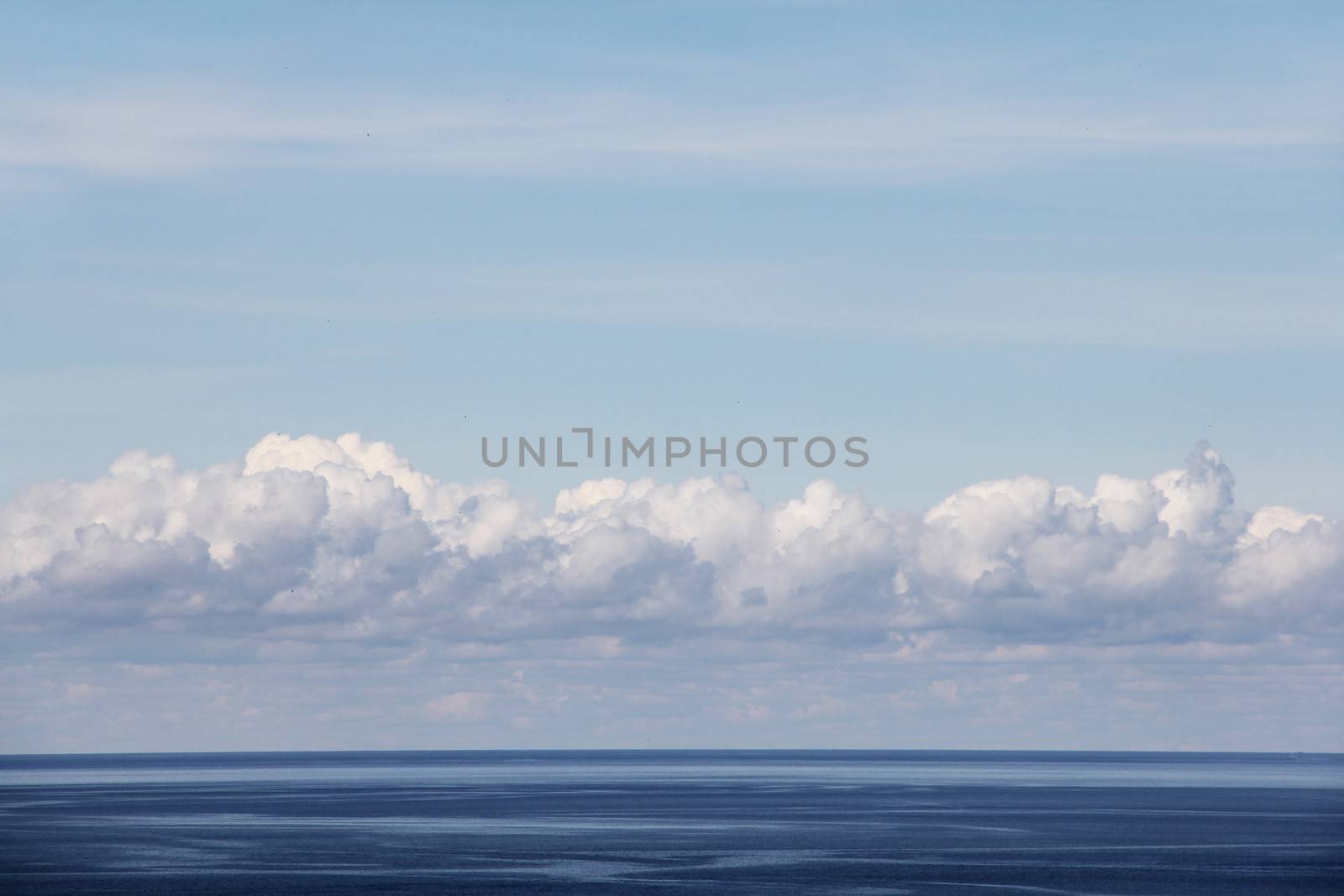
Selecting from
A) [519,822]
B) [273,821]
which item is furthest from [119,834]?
[519,822]

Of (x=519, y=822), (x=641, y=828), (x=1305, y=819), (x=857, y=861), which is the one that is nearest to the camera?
(x=857, y=861)

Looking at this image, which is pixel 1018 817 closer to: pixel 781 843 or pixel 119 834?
pixel 781 843

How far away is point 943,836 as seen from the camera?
15588cm

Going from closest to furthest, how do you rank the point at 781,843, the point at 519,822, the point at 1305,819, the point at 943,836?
the point at 781,843 < the point at 943,836 < the point at 519,822 < the point at 1305,819

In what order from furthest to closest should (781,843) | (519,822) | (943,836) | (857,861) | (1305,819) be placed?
(1305,819)
(519,822)
(943,836)
(781,843)
(857,861)

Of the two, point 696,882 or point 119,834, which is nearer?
point 696,882

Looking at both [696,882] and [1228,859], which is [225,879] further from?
[1228,859]

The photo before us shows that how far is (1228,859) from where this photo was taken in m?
129

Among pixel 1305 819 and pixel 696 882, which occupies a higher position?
pixel 696 882

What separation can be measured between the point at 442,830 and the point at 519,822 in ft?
54.0

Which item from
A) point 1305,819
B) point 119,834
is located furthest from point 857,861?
point 1305,819

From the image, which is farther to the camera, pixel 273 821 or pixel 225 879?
pixel 273 821

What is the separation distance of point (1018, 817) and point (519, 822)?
58614 millimetres

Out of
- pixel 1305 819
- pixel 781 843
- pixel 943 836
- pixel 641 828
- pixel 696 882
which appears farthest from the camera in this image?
pixel 1305 819
